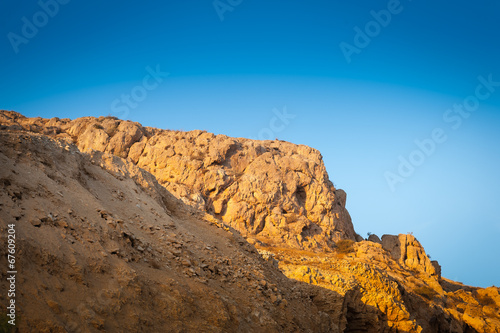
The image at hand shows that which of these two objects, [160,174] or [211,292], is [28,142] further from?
[160,174]

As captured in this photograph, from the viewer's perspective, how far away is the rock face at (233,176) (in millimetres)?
38906

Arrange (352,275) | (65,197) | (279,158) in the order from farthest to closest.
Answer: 1. (279,158)
2. (352,275)
3. (65,197)

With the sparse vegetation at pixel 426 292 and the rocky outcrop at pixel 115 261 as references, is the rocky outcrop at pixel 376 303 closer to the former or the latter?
the sparse vegetation at pixel 426 292

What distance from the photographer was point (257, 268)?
11.0 meters

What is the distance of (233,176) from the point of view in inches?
1630

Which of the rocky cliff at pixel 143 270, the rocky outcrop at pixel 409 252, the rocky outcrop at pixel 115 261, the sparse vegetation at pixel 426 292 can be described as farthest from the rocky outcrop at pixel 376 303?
the rocky outcrop at pixel 409 252

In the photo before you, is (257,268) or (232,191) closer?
(257,268)

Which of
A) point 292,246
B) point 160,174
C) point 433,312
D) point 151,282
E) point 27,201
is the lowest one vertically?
point 151,282

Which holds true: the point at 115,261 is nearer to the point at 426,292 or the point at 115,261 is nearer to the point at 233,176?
the point at 426,292

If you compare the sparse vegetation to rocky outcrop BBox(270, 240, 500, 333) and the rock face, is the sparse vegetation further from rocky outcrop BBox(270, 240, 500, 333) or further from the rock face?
the rock face

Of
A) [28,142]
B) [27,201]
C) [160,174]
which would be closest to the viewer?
[27,201]

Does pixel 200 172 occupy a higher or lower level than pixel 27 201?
higher

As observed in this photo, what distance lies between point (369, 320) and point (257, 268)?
6761 mm

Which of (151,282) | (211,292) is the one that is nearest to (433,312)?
(211,292)
